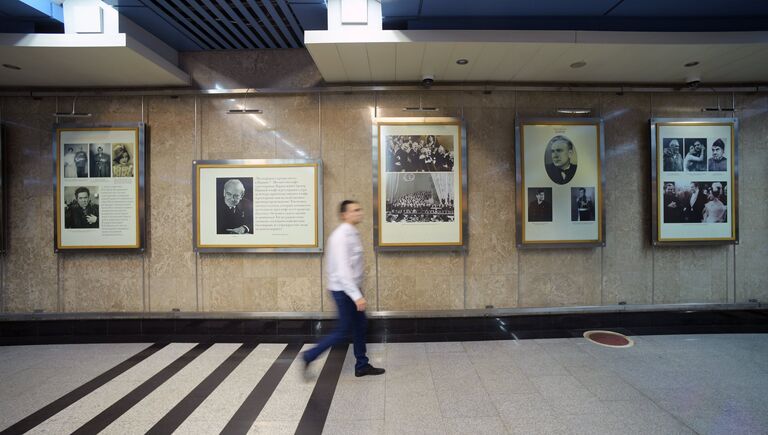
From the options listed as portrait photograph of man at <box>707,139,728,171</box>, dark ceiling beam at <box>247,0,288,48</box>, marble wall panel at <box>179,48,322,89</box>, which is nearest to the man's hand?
marble wall panel at <box>179,48,322,89</box>

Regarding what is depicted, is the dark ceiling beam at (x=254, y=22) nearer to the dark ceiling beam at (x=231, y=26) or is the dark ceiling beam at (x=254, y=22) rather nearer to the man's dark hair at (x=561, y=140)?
the dark ceiling beam at (x=231, y=26)

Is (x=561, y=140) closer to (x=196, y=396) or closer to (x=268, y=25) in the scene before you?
(x=268, y=25)

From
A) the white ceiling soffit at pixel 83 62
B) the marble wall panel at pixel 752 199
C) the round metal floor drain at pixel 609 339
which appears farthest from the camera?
the marble wall panel at pixel 752 199

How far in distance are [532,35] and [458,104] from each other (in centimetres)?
141

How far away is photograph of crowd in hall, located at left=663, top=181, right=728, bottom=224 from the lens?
5.21 metres

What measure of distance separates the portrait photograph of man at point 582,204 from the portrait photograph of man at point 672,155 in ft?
4.11

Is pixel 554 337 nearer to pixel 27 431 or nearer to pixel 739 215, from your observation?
pixel 739 215

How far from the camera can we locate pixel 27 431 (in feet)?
9.29

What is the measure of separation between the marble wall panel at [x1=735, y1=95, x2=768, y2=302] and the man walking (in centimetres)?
610

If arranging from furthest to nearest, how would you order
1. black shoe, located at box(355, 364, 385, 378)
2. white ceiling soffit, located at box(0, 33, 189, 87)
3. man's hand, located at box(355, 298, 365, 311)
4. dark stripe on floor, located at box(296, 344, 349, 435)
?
white ceiling soffit, located at box(0, 33, 189, 87), black shoe, located at box(355, 364, 385, 378), man's hand, located at box(355, 298, 365, 311), dark stripe on floor, located at box(296, 344, 349, 435)

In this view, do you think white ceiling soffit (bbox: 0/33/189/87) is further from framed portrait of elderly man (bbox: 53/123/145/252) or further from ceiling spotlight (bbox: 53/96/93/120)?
framed portrait of elderly man (bbox: 53/123/145/252)

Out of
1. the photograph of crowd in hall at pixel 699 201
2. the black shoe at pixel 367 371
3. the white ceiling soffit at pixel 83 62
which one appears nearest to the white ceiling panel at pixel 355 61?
the white ceiling soffit at pixel 83 62

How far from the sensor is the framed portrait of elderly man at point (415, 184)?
198 inches

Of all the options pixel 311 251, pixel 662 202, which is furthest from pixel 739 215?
pixel 311 251
